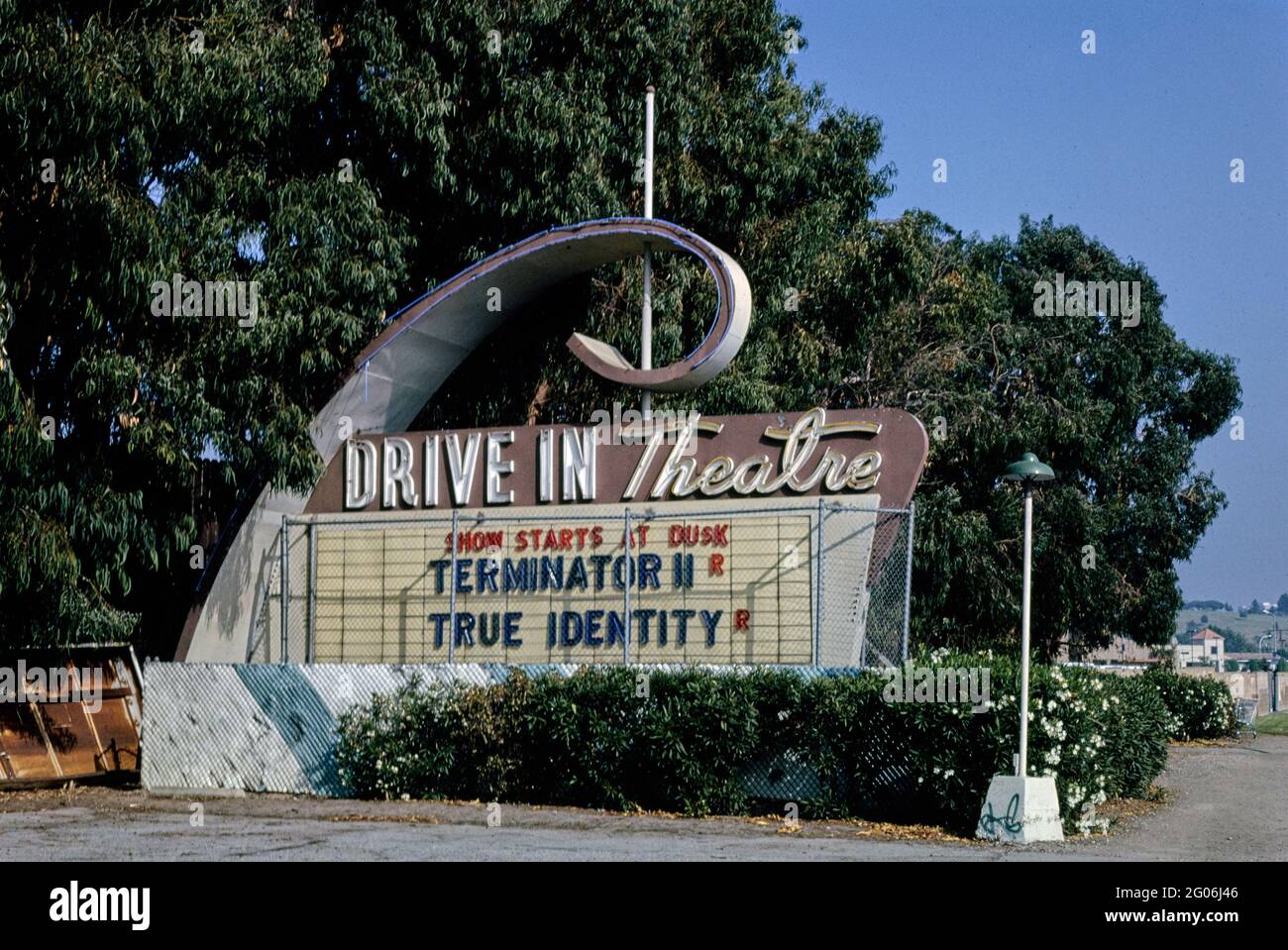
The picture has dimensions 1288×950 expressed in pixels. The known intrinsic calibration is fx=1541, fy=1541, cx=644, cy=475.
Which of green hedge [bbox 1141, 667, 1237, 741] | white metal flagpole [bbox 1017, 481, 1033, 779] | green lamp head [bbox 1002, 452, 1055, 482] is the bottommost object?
green hedge [bbox 1141, 667, 1237, 741]

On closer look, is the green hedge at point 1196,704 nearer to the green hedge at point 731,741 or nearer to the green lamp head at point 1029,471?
the green hedge at point 731,741

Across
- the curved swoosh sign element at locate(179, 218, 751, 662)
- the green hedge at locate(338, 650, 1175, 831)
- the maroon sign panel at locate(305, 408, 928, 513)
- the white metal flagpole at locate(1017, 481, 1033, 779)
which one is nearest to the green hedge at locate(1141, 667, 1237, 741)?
the green hedge at locate(338, 650, 1175, 831)

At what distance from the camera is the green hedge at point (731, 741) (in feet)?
50.6

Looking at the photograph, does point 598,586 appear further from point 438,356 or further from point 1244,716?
point 1244,716

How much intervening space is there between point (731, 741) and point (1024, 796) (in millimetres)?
3385

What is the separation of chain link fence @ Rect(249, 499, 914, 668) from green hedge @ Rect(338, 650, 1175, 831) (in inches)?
40.6

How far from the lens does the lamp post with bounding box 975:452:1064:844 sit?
47.6 ft

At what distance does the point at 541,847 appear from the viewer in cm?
1356

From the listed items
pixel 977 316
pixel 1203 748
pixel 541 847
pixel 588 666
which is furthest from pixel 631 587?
pixel 977 316

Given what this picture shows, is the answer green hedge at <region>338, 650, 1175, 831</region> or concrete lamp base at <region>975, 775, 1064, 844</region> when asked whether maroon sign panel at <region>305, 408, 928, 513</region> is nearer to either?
green hedge at <region>338, 650, 1175, 831</region>

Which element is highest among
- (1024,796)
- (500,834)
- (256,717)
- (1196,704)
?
(256,717)

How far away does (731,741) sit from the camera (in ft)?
54.5

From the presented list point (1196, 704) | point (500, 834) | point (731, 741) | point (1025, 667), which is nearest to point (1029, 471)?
point (1025, 667)

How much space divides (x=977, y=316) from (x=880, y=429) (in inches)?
872
